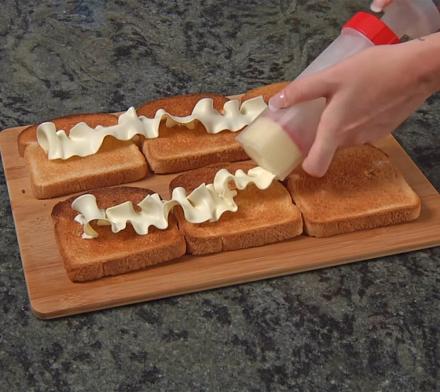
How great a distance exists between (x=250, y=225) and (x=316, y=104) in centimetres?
23

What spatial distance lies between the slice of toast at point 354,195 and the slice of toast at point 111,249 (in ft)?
0.79

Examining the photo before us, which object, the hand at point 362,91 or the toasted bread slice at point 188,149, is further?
the toasted bread slice at point 188,149

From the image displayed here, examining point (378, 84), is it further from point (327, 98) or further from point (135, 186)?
point (135, 186)

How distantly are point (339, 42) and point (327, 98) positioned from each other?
139mm

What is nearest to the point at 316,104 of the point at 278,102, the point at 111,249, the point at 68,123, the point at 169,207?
the point at 278,102

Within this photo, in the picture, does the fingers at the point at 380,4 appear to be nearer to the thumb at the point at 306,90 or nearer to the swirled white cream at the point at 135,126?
the thumb at the point at 306,90

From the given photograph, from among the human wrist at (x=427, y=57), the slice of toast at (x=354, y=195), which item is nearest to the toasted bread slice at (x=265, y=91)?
the slice of toast at (x=354, y=195)

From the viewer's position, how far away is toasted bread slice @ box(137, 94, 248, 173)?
62.4 inches

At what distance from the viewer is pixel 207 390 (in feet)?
3.85

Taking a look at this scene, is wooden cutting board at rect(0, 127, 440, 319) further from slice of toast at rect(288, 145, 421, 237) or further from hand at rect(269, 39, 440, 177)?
hand at rect(269, 39, 440, 177)

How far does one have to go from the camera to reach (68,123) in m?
1.67

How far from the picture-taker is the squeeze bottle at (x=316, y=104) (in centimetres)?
138

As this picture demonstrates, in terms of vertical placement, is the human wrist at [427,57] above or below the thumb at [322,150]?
above

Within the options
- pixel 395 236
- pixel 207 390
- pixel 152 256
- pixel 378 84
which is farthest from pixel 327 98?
pixel 207 390
